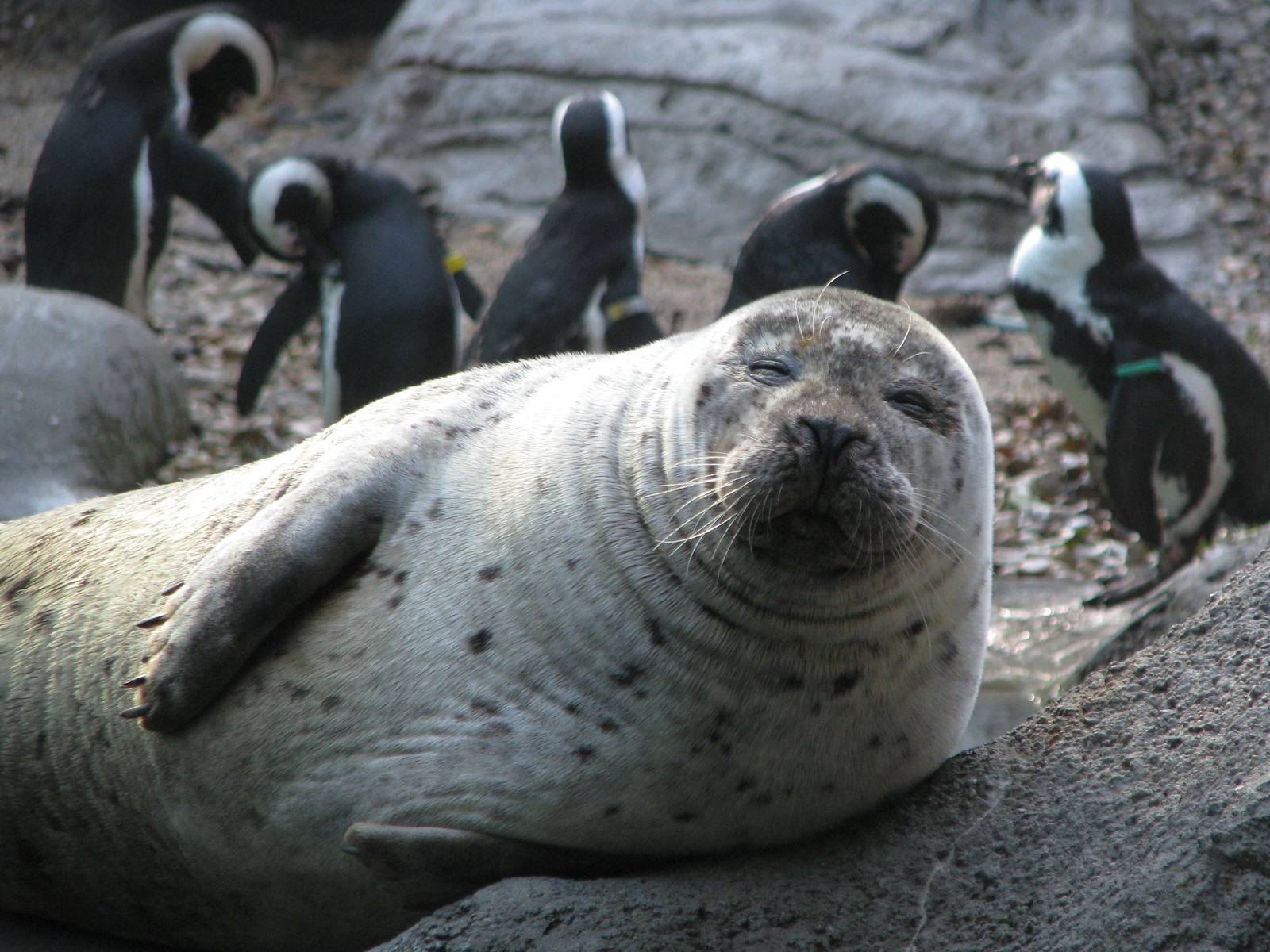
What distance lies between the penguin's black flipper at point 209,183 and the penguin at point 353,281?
0.99 meters

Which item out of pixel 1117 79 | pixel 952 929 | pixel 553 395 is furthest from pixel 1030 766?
pixel 1117 79

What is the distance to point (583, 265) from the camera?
20.2 feet

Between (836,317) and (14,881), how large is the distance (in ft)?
6.71

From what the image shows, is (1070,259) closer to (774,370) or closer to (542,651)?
(774,370)

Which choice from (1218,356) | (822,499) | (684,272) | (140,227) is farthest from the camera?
(684,272)

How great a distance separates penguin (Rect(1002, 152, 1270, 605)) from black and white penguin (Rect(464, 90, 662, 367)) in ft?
6.55

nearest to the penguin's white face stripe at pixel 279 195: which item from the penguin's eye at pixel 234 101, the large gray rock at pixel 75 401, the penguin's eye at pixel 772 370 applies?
the large gray rock at pixel 75 401

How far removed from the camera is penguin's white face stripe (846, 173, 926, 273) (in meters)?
5.38

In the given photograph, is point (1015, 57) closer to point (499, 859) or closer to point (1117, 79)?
point (1117, 79)

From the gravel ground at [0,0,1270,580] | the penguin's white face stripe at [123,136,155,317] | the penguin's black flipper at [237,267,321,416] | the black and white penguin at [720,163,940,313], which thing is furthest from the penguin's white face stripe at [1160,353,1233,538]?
the penguin's white face stripe at [123,136,155,317]

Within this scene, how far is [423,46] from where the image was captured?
35.9 feet

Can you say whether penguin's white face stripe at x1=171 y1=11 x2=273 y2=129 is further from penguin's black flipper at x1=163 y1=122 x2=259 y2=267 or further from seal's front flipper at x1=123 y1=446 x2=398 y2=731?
seal's front flipper at x1=123 y1=446 x2=398 y2=731

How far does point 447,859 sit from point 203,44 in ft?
22.6

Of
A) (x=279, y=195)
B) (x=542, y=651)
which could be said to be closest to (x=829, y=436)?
(x=542, y=651)
